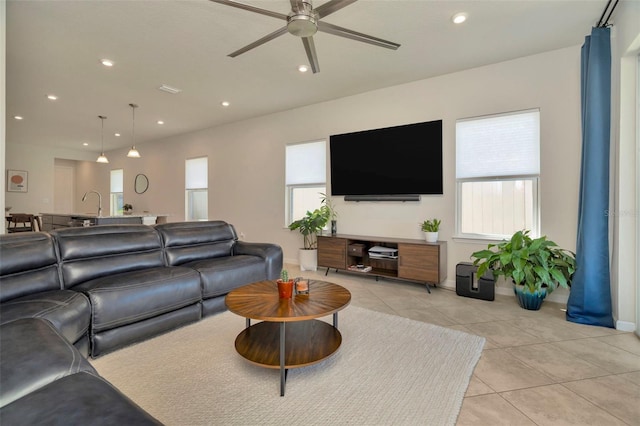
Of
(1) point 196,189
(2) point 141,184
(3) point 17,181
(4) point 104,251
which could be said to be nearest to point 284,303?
(4) point 104,251

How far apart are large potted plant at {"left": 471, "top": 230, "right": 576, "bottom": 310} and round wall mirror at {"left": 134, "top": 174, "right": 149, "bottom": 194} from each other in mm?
8029

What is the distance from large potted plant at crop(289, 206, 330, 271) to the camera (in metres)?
4.64

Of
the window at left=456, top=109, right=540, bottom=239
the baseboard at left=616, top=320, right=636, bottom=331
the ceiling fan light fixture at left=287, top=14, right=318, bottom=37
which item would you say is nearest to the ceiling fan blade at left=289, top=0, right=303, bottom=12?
the ceiling fan light fixture at left=287, top=14, right=318, bottom=37

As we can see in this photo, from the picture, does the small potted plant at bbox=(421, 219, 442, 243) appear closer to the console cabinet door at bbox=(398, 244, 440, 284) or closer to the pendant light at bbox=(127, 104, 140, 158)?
the console cabinet door at bbox=(398, 244, 440, 284)

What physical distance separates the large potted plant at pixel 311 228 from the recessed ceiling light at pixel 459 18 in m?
2.90

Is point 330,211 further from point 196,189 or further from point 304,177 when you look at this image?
point 196,189

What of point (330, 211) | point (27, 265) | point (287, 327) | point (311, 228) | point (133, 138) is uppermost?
point (133, 138)

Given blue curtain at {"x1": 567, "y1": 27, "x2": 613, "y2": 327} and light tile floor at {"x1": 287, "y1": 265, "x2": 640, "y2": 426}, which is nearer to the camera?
light tile floor at {"x1": 287, "y1": 265, "x2": 640, "y2": 426}

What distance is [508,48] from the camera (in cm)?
323

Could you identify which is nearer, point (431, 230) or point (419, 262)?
point (419, 262)

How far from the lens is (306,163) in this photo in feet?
17.1

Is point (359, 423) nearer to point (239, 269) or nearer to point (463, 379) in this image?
point (463, 379)

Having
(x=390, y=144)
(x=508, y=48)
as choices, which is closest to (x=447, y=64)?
(x=508, y=48)

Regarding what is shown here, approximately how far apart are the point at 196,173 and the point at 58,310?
18.2 ft
